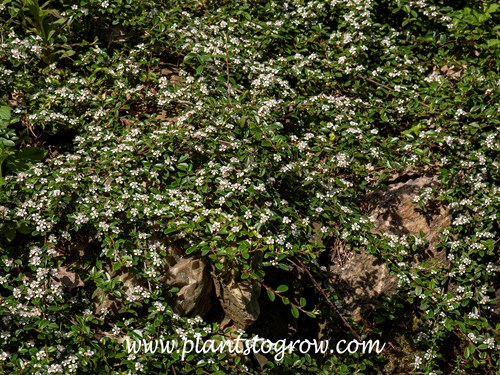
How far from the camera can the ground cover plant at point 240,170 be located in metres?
4.05

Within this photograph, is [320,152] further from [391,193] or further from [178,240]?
[178,240]

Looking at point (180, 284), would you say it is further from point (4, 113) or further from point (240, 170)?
point (4, 113)

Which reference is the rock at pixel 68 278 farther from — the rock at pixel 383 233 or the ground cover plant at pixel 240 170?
the rock at pixel 383 233

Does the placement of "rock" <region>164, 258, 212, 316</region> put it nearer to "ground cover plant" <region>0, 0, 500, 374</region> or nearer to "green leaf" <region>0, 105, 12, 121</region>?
"ground cover plant" <region>0, 0, 500, 374</region>

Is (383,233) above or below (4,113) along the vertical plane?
below

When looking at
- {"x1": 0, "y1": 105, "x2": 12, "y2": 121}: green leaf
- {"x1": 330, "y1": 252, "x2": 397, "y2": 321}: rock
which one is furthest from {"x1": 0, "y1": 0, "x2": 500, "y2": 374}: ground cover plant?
{"x1": 330, "y1": 252, "x2": 397, "y2": 321}: rock

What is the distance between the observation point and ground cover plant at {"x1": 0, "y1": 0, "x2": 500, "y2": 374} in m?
4.05

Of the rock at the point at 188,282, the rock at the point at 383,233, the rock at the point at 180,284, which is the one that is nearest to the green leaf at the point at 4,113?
the rock at the point at 180,284

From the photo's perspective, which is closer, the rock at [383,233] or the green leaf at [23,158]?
the green leaf at [23,158]

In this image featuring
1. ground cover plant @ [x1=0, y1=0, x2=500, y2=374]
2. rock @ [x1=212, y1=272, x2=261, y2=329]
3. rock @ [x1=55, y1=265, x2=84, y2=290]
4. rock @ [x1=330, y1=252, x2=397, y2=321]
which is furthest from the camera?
rock @ [x1=330, y1=252, x2=397, y2=321]

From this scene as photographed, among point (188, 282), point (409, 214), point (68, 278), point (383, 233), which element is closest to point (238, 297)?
point (188, 282)

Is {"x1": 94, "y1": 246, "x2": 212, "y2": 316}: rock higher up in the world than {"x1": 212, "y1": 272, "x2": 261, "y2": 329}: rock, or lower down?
higher up

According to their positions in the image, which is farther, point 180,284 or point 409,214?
point 409,214

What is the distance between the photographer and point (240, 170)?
4516 mm
